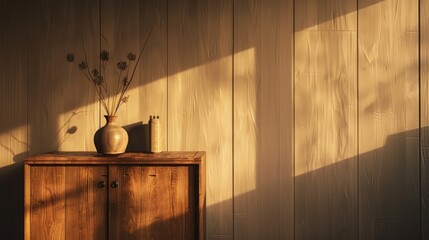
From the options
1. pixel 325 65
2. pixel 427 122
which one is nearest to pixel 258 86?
pixel 325 65

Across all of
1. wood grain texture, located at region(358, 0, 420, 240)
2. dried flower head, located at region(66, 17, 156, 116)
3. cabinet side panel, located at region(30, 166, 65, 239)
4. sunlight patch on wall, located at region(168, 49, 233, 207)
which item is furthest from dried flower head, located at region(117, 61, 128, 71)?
wood grain texture, located at region(358, 0, 420, 240)

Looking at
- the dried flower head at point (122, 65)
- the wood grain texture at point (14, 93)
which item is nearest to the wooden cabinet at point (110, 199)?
the wood grain texture at point (14, 93)

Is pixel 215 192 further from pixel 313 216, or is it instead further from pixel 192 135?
pixel 313 216

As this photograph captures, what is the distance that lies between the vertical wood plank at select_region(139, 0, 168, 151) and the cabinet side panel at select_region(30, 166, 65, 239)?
65 centimetres

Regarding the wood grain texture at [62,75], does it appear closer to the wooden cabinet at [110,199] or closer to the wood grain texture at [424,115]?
the wooden cabinet at [110,199]

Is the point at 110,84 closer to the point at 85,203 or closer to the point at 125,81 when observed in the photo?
the point at 125,81

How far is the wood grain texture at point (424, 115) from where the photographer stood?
2.48 m

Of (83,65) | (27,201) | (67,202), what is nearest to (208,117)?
(83,65)

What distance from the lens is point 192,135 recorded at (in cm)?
249

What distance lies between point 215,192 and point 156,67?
35.1 inches

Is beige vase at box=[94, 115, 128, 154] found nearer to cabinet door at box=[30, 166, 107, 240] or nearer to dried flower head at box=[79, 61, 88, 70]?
cabinet door at box=[30, 166, 107, 240]

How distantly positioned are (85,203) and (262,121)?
117 cm

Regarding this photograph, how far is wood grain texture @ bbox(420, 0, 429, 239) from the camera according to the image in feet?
8.14

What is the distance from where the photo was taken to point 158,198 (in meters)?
2.13
